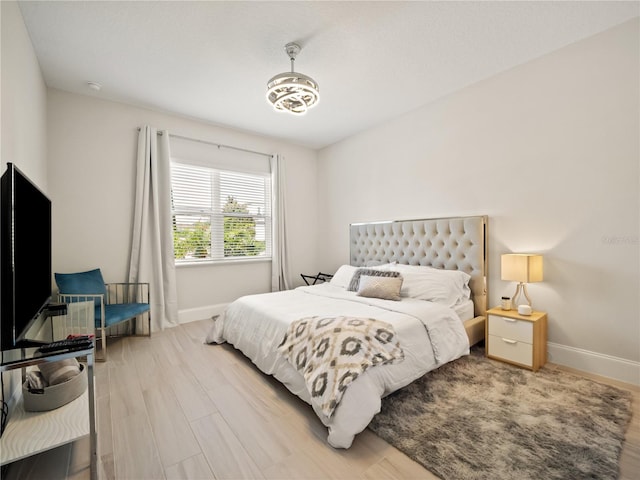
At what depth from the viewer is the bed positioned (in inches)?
68.0

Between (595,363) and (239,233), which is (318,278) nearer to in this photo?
(239,233)

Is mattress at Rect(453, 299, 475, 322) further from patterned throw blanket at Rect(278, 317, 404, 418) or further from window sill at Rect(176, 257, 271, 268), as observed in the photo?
window sill at Rect(176, 257, 271, 268)

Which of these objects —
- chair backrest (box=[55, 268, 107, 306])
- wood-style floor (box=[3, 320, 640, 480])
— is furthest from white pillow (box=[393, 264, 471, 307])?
chair backrest (box=[55, 268, 107, 306])

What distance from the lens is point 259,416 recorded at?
190 cm

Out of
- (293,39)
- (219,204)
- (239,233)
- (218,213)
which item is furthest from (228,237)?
(293,39)

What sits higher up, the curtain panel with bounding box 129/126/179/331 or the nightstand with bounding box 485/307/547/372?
the curtain panel with bounding box 129/126/179/331

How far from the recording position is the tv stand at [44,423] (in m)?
1.25

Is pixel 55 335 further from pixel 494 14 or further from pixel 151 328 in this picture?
pixel 494 14

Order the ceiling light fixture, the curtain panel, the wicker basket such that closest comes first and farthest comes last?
the wicker basket, the ceiling light fixture, the curtain panel

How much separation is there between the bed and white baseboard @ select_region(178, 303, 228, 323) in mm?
1012

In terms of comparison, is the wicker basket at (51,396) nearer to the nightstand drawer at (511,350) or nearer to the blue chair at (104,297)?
the blue chair at (104,297)

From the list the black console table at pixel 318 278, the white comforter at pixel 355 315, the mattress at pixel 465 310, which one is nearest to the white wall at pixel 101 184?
the white comforter at pixel 355 315

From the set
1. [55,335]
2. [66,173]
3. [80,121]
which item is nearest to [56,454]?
[55,335]

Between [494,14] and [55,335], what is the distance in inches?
159
